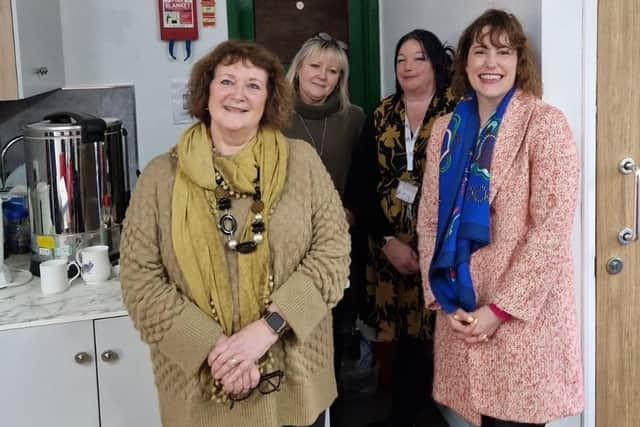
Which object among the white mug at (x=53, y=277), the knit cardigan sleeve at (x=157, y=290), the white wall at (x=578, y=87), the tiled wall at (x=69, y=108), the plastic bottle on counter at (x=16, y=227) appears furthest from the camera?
the tiled wall at (x=69, y=108)

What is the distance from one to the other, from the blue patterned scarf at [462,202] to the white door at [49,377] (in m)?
0.88

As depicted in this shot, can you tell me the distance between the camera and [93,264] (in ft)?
6.88

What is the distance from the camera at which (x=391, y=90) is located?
9.60ft

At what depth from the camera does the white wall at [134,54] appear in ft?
8.98

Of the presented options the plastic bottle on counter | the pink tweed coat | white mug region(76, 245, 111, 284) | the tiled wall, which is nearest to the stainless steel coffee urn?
white mug region(76, 245, 111, 284)

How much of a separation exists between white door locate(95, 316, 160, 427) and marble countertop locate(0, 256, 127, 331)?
47 millimetres

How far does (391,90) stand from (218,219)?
153cm

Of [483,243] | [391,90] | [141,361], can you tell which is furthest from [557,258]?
[391,90]

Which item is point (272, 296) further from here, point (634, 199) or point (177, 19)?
point (177, 19)

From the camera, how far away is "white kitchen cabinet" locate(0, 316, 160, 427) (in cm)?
186

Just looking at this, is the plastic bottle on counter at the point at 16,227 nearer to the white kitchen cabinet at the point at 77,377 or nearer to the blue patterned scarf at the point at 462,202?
the white kitchen cabinet at the point at 77,377

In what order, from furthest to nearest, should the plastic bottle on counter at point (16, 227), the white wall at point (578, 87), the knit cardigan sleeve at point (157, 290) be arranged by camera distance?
the plastic bottle on counter at point (16, 227) < the white wall at point (578, 87) < the knit cardigan sleeve at point (157, 290)

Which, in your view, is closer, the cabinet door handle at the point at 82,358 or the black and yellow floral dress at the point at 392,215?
the cabinet door handle at the point at 82,358

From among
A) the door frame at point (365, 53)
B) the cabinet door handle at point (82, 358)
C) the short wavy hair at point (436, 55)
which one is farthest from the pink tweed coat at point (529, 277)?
the door frame at point (365, 53)
